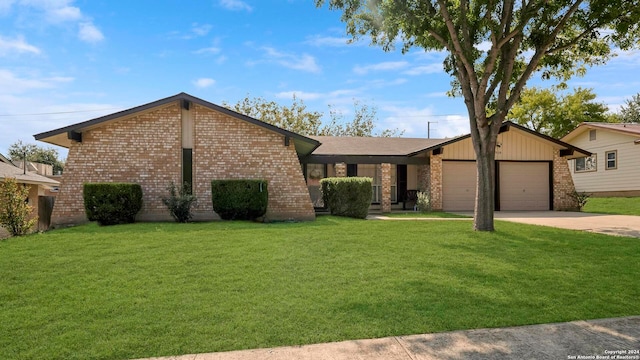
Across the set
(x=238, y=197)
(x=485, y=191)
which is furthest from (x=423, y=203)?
(x=238, y=197)

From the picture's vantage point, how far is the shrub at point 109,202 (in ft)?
37.9

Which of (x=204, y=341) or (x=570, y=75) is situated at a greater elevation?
(x=570, y=75)

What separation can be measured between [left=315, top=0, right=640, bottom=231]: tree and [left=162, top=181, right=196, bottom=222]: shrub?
6976 mm

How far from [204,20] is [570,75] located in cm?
1260

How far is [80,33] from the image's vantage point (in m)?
13.4

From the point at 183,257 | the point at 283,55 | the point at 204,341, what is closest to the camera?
the point at 204,341

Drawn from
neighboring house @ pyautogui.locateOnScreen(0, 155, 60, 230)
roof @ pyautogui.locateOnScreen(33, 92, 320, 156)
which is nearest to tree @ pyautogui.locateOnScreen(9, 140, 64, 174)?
neighboring house @ pyautogui.locateOnScreen(0, 155, 60, 230)

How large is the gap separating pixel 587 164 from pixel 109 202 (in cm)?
2791

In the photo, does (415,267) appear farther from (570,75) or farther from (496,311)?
(570,75)

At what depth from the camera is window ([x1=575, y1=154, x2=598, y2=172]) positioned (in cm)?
2542

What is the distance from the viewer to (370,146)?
20.4 m

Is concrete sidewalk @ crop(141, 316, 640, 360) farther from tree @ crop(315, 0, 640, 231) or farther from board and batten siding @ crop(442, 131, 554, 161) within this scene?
board and batten siding @ crop(442, 131, 554, 161)

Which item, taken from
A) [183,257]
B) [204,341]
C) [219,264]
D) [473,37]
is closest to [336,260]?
[219,264]

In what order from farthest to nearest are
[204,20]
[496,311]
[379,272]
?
1. [204,20]
2. [379,272]
3. [496,311]
